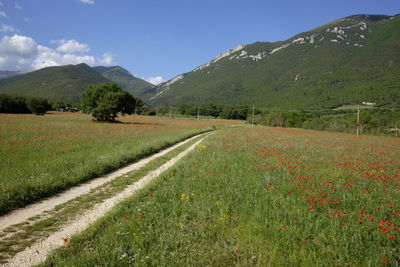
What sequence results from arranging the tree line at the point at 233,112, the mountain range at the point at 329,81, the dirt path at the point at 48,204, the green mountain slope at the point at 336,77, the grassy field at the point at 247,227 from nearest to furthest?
1. the grassy field at the point at 247,227
2. the dirt path at the point at 48,204
3. the tree line at the point at 233,112
4. the green mountain slope at the point at 336,77
5. the mountain range at the point at 329,81

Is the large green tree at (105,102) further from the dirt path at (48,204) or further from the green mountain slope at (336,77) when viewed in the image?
the green mountain slope at (336,77)

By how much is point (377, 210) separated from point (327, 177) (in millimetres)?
3497

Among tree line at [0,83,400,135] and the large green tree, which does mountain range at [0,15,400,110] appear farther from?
the large green tree

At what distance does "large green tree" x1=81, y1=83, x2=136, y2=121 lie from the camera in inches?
1996

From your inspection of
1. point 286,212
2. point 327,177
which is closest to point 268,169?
point 327,177

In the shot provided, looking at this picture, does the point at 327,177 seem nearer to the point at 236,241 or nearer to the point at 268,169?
the point at 268,169

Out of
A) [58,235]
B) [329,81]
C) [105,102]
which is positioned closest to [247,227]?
[58,235]

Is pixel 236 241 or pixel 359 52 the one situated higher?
pixel 359 52

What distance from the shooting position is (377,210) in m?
5.73

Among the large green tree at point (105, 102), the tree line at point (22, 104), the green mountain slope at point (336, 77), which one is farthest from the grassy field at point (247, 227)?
the green mountain slope at point (336, 77)

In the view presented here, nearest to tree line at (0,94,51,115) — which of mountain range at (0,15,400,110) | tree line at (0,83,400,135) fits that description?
tree line at (0,83,400,135)

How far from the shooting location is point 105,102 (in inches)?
2003

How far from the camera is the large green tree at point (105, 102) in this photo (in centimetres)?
5069

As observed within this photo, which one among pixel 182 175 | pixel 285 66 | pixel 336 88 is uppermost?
pixel 285 66
